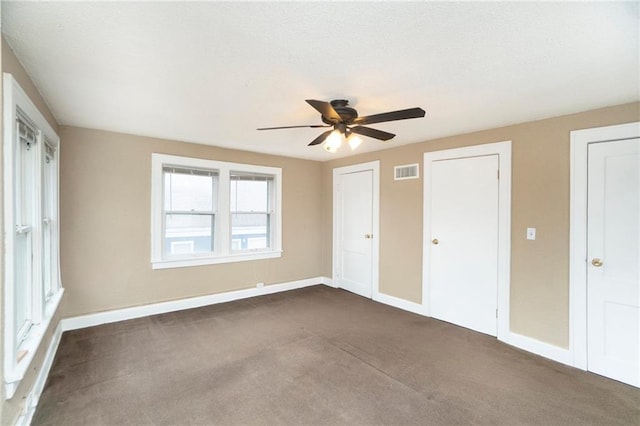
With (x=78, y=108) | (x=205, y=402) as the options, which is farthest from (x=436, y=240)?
(x=78, y=108)

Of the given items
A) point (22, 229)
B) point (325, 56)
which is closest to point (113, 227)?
point (22, 229)

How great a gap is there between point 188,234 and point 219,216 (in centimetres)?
50

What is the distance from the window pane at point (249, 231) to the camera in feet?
15.5

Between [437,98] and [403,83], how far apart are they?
478mm

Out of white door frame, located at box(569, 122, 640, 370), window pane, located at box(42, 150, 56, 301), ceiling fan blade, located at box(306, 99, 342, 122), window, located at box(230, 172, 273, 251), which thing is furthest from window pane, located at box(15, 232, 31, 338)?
white door frame, located at box(569, 122, 640, 370)

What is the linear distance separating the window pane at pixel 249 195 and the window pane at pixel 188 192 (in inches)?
13.1

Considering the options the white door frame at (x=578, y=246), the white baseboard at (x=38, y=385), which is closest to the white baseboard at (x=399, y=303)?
the white door frame at (x=578, y=246)

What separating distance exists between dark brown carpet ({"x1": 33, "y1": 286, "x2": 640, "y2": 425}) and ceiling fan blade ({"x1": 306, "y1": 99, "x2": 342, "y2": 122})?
7.12 feet

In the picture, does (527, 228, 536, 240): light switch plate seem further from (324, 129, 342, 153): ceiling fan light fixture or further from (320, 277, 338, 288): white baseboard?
Result: (320, 277, 338, 288): white baseboard

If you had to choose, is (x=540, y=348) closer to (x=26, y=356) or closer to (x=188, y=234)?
(x=26, y=356)

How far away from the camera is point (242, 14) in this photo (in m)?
1.46

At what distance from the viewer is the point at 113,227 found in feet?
12.1

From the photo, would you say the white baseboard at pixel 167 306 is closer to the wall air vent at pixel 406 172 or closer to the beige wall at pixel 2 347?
the beige wall at pixel 2 347

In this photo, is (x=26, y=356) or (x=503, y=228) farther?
(x=503, y=228)
